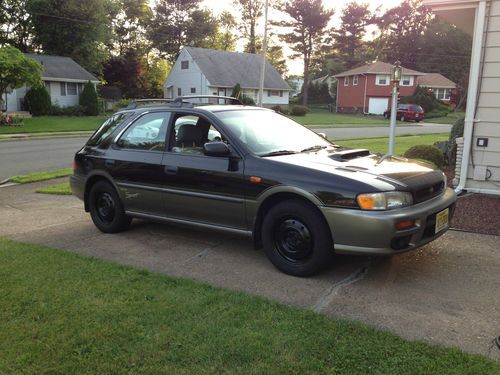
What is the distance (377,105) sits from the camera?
53.6 meters

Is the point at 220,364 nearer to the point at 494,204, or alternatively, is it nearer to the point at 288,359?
the point at 288,359

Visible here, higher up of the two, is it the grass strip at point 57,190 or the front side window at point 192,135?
the front side window at point 192,135

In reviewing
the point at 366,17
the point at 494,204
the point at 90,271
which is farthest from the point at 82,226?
the point at 366,17

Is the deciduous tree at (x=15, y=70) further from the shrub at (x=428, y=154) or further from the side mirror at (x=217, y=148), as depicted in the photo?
the side mirror at (x=217, y=148)

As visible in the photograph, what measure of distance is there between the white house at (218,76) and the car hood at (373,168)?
4270cm

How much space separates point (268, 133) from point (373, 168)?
4.24 ft

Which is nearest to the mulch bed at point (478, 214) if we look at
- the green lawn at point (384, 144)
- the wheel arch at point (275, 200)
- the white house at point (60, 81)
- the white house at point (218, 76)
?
the wheel arch at point (275, 200)

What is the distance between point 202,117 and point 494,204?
4499 mm

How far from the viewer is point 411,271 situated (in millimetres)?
4590

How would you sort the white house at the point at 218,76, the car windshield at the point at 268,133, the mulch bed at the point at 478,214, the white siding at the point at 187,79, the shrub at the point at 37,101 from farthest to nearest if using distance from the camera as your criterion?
the white house at the point at 218,76 → the white siding at the point at 187,79 → the shrub at the point at 37,101 → the mulch bed at the point at 478,214 → the car windshield at the point at 268,133

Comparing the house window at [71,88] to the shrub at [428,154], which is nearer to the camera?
the shrub at [428,154]

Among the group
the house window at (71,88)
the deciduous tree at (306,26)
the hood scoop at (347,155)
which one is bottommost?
the hood scoop at (347,155)

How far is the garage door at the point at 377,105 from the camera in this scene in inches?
2101

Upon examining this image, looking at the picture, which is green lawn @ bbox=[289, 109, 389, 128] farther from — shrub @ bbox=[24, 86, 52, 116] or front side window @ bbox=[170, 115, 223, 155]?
front side window @ bbox=[170, 115, 223, 155]
